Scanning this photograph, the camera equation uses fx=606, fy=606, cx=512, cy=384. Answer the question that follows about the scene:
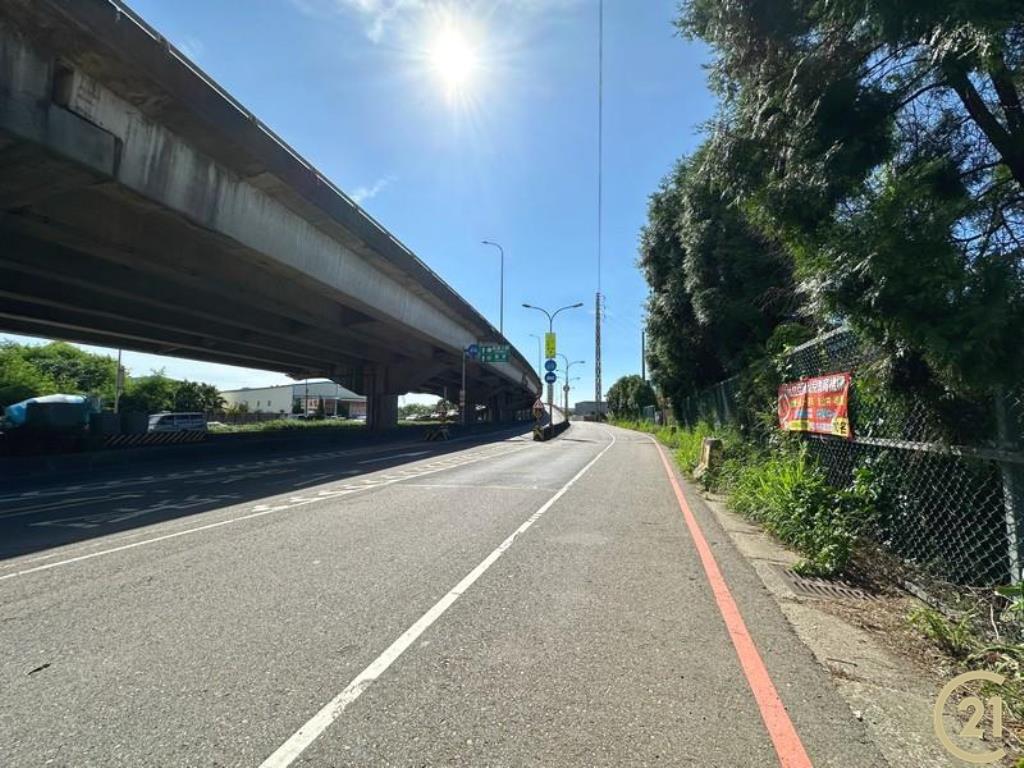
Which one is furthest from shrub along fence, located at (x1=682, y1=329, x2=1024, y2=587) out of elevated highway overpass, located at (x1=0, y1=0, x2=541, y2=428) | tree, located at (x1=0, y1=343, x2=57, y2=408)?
tree, located at (x1=0, y1=343, x2=57, y2=408)

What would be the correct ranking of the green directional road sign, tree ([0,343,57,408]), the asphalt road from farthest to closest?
tree ([0,343,57,408]) → the green directional road sign → the asphalt road

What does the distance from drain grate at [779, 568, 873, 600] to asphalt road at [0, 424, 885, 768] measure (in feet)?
1.22

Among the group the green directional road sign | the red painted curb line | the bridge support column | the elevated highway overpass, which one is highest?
the green directional road sign

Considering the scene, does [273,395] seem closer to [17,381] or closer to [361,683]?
[17,381]

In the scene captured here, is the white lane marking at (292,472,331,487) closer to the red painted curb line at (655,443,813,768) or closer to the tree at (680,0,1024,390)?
the red painted curb line at (655,443,813,768)

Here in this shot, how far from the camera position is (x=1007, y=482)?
4504 millimetres

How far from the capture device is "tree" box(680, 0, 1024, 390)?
424cm

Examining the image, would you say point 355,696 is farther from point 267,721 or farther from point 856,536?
point 856,536

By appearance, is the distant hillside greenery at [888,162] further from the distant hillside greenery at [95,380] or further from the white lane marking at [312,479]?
the distant hillside greenery at [95,380]

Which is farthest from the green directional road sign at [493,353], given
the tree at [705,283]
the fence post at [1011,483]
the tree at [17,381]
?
the tree at [17,381]

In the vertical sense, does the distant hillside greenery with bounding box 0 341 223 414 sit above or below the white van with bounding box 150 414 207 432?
above

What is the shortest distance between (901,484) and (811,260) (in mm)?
2698

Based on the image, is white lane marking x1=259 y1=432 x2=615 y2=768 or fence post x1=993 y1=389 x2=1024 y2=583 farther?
fence post x1=993 y1=389 x2=1024 y2=583

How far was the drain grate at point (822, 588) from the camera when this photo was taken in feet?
18.3
